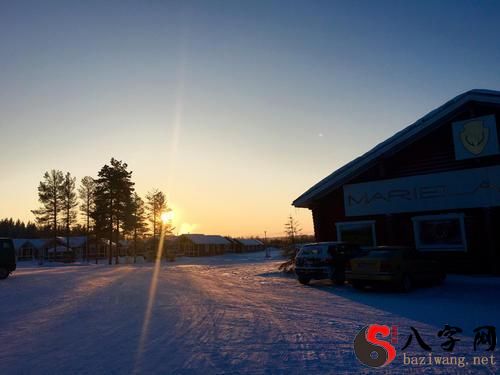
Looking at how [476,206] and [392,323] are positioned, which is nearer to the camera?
[392,323]

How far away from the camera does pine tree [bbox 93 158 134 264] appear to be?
48.0 meters

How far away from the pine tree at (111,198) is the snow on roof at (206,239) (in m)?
29.8

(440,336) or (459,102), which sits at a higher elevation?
(459,102)

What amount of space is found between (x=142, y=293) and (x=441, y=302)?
10.3m

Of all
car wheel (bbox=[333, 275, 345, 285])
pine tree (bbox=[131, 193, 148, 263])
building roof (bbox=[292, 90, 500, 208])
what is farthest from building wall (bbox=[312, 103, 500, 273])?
pine tree (bbox=[131, 193, 148, 263])

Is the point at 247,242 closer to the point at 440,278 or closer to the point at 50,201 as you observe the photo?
the point at 50,201

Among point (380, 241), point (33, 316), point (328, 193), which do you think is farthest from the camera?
point (328, 193)

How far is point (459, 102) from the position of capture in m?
17.0

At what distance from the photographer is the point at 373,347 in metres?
6.65

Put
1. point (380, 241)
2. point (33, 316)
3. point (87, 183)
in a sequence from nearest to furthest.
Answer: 1. point (33, 316)
2. point (380, 241)
3. point (87, 183)

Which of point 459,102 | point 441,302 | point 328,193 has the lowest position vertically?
point 441,302

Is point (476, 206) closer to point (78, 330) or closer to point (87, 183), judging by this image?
point (78, 330)

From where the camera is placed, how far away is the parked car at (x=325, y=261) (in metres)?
15.5

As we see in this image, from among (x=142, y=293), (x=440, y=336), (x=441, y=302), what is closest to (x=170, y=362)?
(x=440, y=336)
